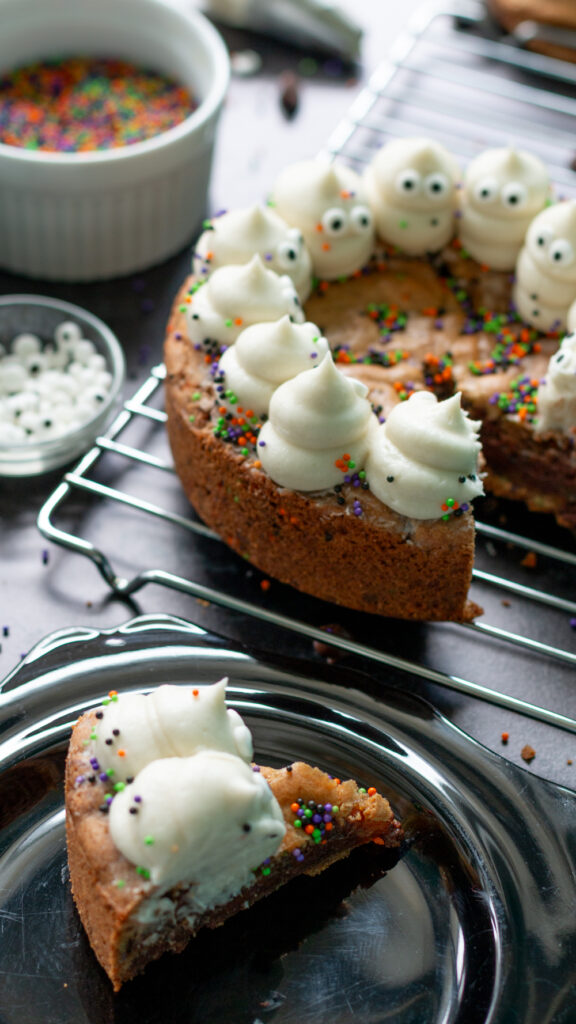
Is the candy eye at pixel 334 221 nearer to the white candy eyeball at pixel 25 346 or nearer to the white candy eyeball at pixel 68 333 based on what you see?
the white candy eyeball at pixel 68 333

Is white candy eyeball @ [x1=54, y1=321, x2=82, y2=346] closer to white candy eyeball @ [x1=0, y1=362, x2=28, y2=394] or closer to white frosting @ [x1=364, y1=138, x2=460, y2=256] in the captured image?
white candy eyeball @ [x1=0, y1=362, x2=28, y2=394]

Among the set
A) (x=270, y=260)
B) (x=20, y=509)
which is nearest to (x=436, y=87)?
(x=270, y=260)

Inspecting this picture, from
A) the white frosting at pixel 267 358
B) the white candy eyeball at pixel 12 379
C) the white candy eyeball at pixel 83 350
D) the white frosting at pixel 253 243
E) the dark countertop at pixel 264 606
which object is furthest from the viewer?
the white candy eyeball at pixel 83 350

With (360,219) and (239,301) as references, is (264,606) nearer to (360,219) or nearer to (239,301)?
(239,301)

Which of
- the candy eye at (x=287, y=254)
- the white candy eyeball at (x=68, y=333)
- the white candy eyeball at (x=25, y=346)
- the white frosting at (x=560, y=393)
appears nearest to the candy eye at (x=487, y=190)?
the white frosting at (x=560, y=393)

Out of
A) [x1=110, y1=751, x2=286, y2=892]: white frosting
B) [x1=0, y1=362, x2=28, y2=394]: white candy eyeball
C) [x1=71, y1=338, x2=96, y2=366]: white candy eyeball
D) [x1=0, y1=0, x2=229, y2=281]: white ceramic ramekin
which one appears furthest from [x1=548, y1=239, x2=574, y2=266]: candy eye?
[x1=110, y1=751, x2=286, y2=892]: white frosting

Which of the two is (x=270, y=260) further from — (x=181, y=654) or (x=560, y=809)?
(x=560, y=809)
